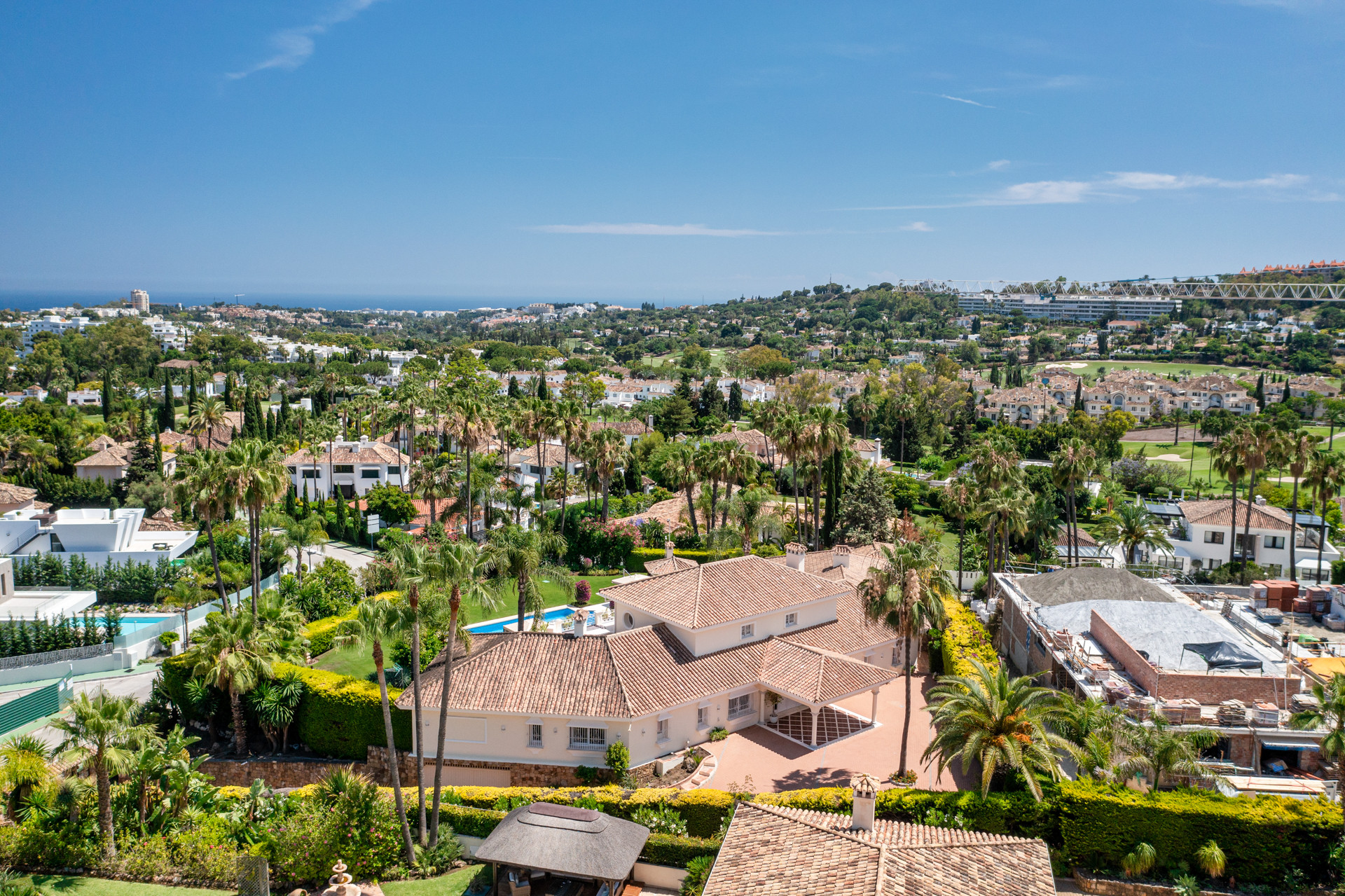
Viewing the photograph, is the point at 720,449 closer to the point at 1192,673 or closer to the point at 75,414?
the point at 1192,673

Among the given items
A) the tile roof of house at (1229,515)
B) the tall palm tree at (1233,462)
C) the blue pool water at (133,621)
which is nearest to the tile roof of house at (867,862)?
the blue pool water at (133,621)

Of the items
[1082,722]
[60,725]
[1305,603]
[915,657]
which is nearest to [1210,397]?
[1305,603]

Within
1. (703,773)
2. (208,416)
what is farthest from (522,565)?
(208,416)

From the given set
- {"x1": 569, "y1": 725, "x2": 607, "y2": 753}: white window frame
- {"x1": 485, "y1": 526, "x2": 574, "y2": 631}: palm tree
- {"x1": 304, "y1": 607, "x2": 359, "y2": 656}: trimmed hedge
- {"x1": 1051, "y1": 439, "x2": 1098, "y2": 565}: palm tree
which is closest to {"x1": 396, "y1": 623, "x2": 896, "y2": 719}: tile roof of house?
{"x1": 569, "y1": 725, "x2": 607, "y2": 753}: white window frame

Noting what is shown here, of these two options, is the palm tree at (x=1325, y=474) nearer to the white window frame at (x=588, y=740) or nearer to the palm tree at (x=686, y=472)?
the palm tree at (x=686, y=472)

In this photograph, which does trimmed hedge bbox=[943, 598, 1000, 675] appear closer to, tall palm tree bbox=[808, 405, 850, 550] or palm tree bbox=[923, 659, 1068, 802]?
palm tree bbox=[923, 659, 1068, 802]
